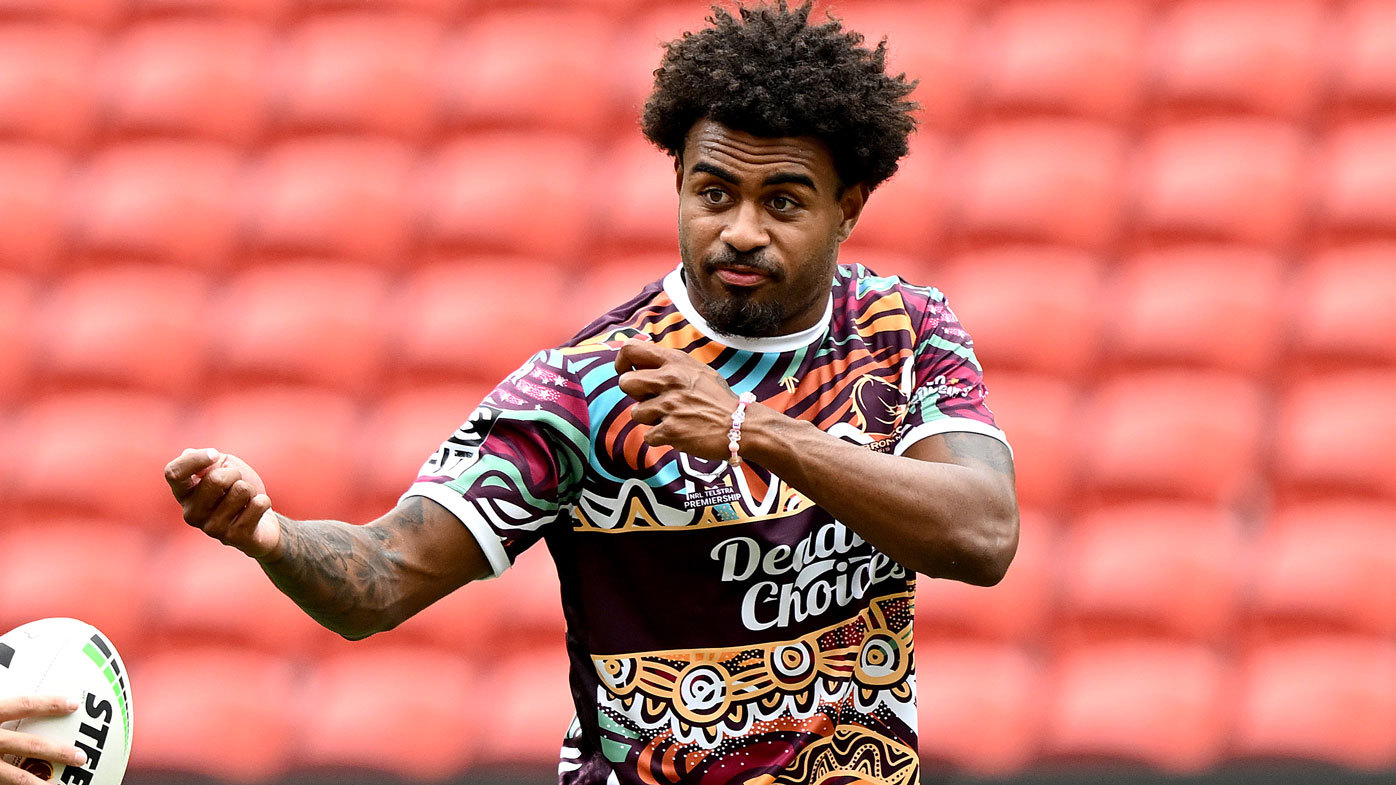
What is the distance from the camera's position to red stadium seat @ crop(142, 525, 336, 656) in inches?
183

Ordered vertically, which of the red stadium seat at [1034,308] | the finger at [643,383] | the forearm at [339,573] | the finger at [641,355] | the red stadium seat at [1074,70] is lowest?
the forearm at [339,573]

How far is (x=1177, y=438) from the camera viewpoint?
450 centimetres

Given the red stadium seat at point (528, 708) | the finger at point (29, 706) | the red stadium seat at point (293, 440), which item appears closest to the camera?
the finger at point (29, 706)

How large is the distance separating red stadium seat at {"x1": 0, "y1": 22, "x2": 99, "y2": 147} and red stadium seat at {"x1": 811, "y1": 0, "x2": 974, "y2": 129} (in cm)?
247

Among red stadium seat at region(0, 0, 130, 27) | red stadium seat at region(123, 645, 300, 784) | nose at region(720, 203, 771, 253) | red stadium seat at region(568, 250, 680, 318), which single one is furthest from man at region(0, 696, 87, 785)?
red stadium seat at region(0, 0, 130, 27)

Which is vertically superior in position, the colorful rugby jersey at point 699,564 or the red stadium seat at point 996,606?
the red stadium seat at point 996,606

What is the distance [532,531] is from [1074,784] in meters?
2.37

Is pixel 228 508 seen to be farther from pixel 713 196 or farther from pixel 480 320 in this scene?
pixel 480 320

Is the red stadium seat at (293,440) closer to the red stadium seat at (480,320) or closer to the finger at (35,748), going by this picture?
the red stadium seat at (480,320)

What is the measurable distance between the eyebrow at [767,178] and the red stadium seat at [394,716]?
2528 mm

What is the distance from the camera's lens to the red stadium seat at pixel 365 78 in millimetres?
5273

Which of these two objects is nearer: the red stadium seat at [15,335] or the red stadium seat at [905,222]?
the red stadium seat at [905,222]

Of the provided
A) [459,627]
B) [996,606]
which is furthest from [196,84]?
[996,606]

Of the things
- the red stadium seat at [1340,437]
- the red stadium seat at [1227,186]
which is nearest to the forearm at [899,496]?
the red stadium seat at [1340,437]
